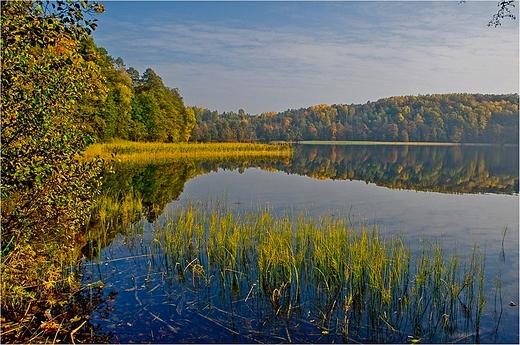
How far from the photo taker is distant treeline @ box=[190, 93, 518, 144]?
320 feet

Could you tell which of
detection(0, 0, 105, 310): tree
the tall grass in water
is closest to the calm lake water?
the tall grass in water

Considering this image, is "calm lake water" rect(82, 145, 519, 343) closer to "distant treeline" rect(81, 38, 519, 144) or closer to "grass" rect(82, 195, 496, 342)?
"grass" rect(82, 195, 496, 342)

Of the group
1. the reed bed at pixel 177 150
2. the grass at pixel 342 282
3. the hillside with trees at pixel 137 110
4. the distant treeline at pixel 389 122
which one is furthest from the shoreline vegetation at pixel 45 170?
the distant treeline at pixel 389 122

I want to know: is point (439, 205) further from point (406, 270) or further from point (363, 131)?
point (363, 131)

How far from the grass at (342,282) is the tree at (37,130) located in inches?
100

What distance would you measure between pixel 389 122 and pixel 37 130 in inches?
5241

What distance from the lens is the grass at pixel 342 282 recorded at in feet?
18.0

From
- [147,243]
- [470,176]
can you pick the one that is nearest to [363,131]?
[470,176]

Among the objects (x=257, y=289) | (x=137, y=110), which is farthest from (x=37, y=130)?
(x=137, y=110)

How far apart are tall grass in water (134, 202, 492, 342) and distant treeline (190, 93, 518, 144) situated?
68914 millimetres

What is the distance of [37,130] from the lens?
458 centimetres

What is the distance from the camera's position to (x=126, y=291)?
645 cm

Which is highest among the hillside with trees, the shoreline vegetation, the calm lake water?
the hillside with trees

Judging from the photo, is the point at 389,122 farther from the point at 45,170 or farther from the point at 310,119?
the point at 45,170
